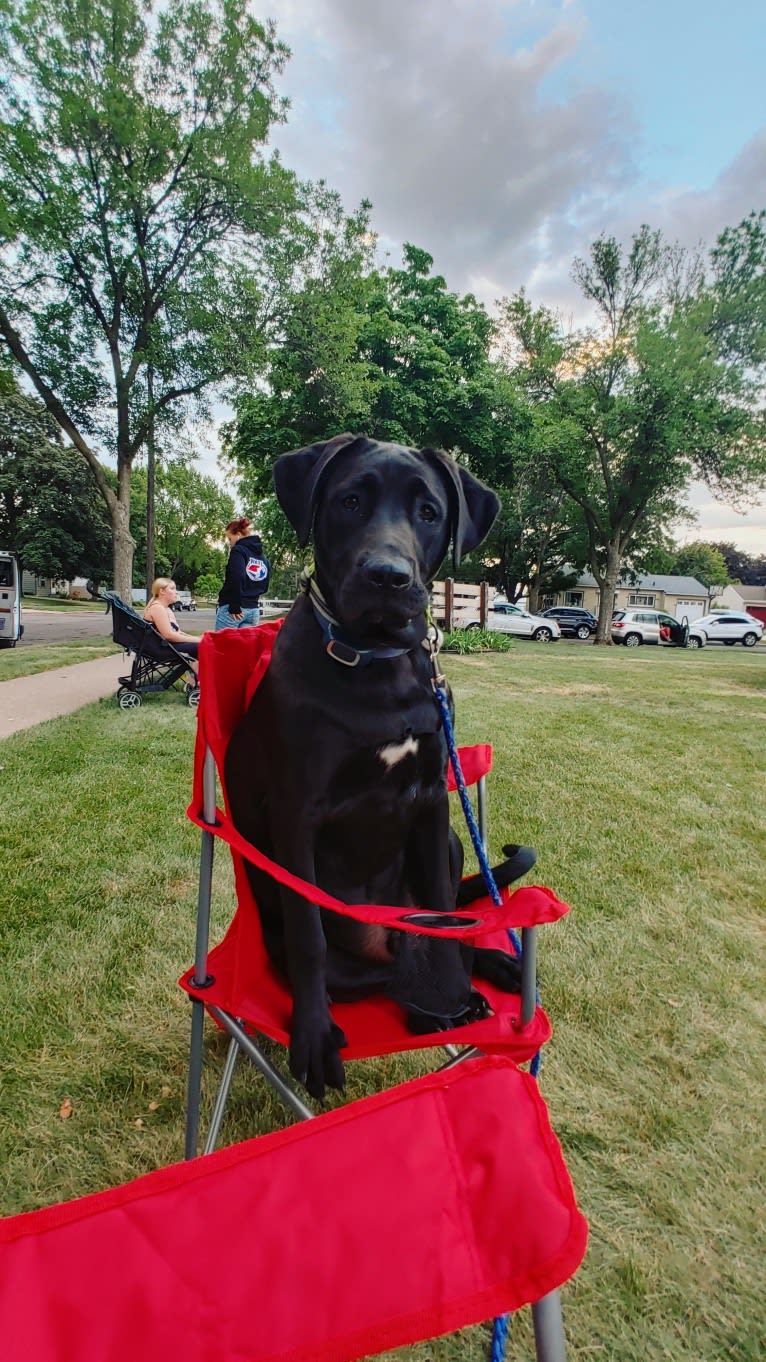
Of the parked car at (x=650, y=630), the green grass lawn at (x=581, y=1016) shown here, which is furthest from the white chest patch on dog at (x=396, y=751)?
the parked car at (x=650, y=630)

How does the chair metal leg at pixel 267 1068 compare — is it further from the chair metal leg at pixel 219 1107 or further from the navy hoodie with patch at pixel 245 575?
the navy hoodie with patch at pixel 245 575

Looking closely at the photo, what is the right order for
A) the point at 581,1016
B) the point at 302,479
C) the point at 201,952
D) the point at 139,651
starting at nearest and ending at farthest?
the point at 201,952 < the point at 302,479 < the point at 581,1016 < the point at 139,651

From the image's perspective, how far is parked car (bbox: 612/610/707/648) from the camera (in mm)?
31141

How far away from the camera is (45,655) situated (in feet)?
41.4

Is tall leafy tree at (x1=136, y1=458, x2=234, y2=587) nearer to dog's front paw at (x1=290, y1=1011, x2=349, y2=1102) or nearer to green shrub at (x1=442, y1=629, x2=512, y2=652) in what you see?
green shrub at (x1=442, y1=629, x2=512, y2=652)

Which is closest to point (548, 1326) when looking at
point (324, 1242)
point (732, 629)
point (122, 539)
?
point (324, 1242)

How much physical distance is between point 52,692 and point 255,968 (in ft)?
25.6

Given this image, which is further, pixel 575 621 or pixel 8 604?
pixel 575 621

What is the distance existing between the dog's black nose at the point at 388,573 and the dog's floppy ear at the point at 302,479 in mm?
317

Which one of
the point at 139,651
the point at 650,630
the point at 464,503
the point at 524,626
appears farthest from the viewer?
the point at 650,630

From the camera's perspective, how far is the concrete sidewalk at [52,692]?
6.80 meters

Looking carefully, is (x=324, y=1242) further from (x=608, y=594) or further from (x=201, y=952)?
(x=608, y=594)

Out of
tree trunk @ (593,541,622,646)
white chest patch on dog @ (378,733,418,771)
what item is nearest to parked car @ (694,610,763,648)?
tree trunk @ (593,541,622,646)

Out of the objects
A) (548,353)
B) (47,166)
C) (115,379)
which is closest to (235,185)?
(47,166)
